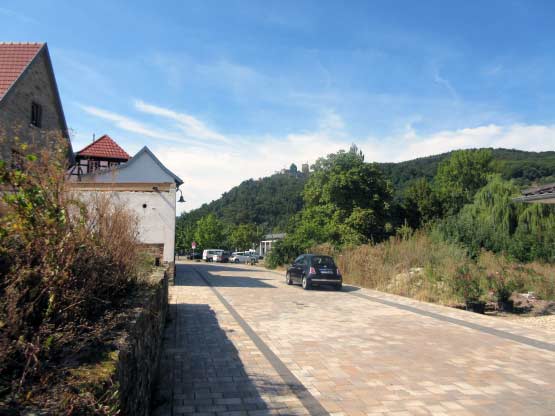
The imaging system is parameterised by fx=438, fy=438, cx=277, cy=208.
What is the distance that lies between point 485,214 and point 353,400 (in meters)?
26.5

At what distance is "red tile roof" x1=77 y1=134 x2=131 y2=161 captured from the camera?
31984 mm

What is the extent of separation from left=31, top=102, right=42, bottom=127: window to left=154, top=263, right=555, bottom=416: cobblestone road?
14350 millimetres

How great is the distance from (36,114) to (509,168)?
6397cm

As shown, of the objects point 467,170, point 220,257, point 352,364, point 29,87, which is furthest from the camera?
point 467,170

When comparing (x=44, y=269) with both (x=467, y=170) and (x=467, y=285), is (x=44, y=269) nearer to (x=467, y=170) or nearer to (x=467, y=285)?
(x=467, y=285)

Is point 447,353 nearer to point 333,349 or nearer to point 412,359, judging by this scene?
point 412,359

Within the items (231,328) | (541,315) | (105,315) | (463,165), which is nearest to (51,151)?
(105,315)

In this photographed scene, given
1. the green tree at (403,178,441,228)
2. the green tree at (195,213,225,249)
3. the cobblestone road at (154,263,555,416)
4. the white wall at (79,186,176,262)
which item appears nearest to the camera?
the cobblestone road at (154,263,555,416)

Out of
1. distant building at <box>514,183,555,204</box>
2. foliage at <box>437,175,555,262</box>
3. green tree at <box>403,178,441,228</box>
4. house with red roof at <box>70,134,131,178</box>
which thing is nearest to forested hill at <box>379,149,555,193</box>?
green tree at <box>403,178,441,228</box>

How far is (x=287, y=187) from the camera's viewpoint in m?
116

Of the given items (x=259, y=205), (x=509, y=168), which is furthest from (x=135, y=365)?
(x=259, y=205)

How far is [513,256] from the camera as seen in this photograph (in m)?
21.3

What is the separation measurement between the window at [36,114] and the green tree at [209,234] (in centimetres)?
5037

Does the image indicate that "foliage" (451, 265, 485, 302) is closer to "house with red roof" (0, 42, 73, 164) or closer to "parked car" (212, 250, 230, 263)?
"house with red roof" (0, 42, 73, 164)
